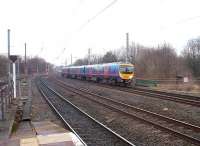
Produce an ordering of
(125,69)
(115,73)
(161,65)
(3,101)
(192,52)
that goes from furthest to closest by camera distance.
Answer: (192,52)
(161,65)
(115,73)
(125,69)
(3,101)

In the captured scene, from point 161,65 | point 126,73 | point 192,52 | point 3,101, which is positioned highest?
point 192,52

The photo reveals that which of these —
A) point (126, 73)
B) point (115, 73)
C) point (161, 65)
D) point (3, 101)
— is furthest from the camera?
point (161, 65)

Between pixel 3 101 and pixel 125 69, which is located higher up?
pixel 125 69

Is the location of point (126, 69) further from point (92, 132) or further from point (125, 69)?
point (92, 132)

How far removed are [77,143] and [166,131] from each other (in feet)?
13.3

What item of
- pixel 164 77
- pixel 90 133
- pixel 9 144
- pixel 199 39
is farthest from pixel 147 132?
pixel 199 39

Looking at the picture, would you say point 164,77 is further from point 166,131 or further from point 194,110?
point 166,131

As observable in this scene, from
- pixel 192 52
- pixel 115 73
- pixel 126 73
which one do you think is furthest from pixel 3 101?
pixel 192 52

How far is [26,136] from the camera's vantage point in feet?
34.8

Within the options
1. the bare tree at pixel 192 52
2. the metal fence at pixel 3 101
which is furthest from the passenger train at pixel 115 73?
the bare tree at pixel 192 52

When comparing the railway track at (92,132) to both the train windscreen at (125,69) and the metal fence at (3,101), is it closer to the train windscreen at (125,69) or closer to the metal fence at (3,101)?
the metal fence at (3,101)

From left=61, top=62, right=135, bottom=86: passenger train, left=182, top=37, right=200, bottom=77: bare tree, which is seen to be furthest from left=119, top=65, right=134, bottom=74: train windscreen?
left=182, top=37, right=200, bottom=77: bare tree

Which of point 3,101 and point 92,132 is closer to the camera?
point 92,132

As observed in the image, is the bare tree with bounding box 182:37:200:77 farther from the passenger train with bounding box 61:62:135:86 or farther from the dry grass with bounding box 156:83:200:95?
the dry grass with bounding box 156:83:200:95
